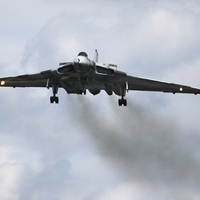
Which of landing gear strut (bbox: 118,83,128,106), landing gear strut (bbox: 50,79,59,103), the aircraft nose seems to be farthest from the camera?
landing gear strut (bbox: 118,83,128,106)

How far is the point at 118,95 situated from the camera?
49219 mm

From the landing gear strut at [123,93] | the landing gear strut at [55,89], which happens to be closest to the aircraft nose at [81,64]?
the landing gear strut at [55,89]

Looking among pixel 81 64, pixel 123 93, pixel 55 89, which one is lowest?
pixel 81 64

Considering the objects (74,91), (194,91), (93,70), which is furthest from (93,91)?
(194,91)

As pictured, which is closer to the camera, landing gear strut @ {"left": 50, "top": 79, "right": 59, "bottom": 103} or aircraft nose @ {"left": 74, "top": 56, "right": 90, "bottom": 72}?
aircraft nose @ {"left": 74, "top": 56, "right": 90, "bottom": 72}

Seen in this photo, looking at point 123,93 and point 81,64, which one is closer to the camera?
point 81,64

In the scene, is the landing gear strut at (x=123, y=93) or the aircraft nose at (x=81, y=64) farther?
the landing gear strut at (x=123, y=93)

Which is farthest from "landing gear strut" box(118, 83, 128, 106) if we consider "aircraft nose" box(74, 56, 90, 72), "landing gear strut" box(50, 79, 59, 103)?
"aircraft nose" box(74, 56, 90, 72)

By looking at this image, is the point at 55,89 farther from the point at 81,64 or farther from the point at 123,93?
the point at 81,64

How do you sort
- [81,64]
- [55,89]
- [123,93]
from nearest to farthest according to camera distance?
[81,64]
[55,89]
[123,93]

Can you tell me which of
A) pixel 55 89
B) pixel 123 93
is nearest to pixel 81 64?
pixel 55 89

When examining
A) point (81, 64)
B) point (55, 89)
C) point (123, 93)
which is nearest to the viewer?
point (81, 64)

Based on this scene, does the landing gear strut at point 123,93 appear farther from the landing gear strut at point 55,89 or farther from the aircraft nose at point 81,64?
the aircraft nose at point 81,64

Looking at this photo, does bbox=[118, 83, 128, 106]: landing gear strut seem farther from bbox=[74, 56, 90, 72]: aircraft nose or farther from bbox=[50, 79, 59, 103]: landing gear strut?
bbox=[74, 56, 90, 72]: aircraft nose
